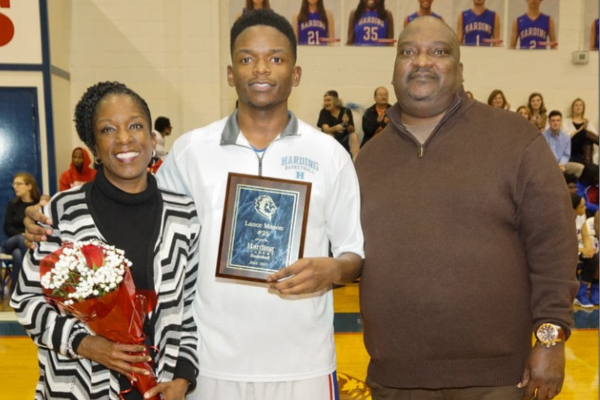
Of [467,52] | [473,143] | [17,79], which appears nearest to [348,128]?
[467,52]

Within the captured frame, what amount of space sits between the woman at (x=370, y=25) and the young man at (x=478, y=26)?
130cm

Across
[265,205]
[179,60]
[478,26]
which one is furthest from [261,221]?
[478,26]

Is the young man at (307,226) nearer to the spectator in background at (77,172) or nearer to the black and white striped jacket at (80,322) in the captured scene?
the black and white striped jacket at (80,322)

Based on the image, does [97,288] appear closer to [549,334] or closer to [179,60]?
[549,334]

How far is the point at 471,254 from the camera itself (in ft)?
7.31

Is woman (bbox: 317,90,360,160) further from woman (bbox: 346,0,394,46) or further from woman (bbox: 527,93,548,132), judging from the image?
woman (bbox: 527,93,548,132)

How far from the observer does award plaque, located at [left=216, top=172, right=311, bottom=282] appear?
208 centimetres

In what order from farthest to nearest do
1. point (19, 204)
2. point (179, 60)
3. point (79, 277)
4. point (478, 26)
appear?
point (478, 26) < point (179, 60) < point (19, 204) < point (79, 277)

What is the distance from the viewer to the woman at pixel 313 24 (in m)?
10.9

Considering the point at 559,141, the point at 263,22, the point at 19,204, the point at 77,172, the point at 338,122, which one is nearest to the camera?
the point at 263,22

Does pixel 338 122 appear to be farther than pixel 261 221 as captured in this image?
Yes

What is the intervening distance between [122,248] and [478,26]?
10488 millimetres

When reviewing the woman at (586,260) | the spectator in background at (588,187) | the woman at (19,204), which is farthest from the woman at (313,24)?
the woman at (586,260)

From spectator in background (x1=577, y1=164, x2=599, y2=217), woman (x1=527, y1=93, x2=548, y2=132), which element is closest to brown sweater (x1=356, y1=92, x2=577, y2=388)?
spectator in background (x1=577, y1=164, x2=599, y2=217)
